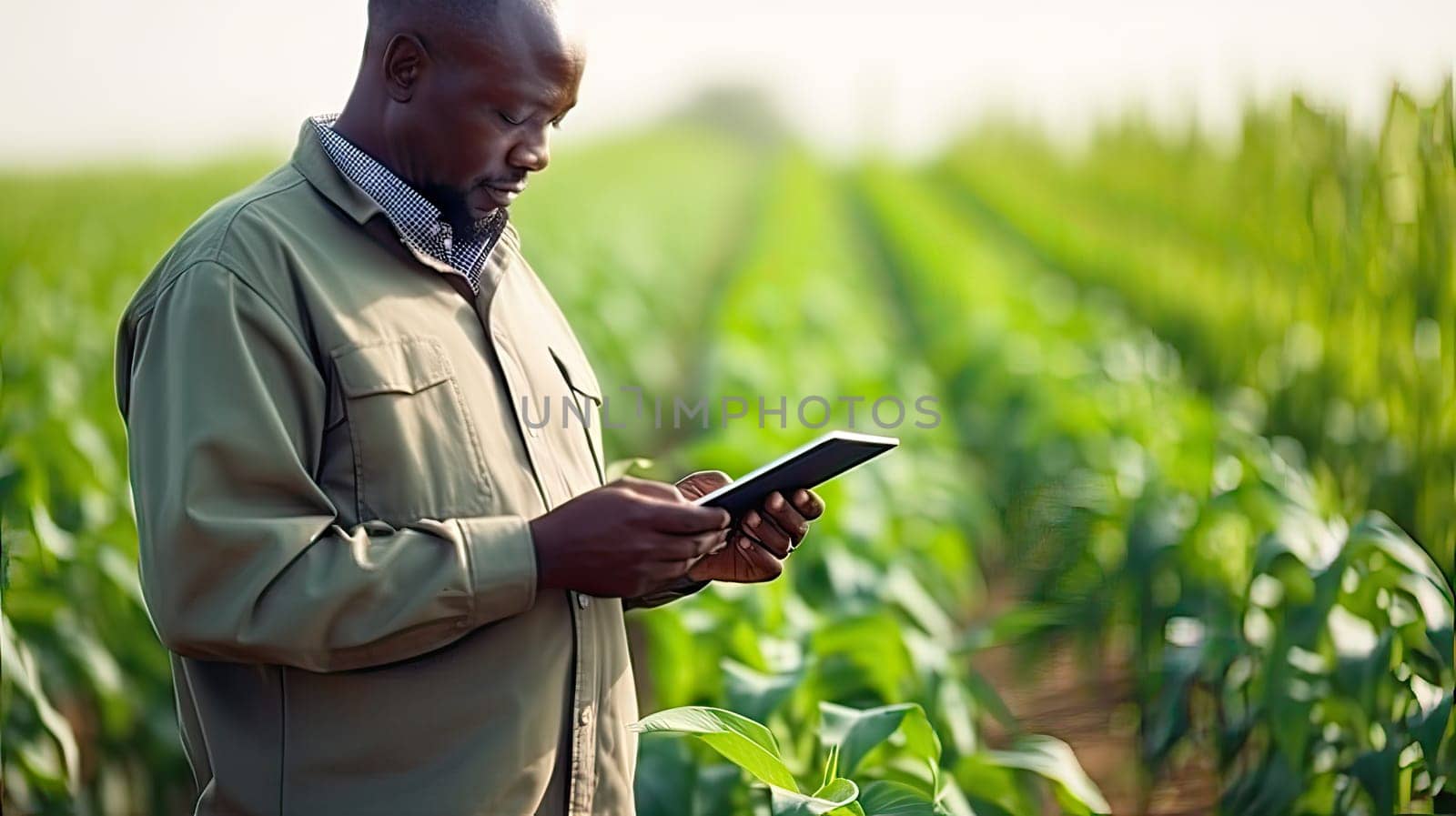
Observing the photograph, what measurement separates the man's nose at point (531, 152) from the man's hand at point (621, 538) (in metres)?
0.40

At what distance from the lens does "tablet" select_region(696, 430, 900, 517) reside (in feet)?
6.15

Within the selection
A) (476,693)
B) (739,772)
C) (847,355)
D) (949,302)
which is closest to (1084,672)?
(739,772)

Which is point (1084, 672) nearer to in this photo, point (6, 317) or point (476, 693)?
point (476, 693)

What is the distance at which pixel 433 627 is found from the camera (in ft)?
5.66

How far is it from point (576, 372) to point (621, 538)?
48 cm

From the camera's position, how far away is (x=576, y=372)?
2152 mm

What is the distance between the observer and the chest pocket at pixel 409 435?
1.75 metres

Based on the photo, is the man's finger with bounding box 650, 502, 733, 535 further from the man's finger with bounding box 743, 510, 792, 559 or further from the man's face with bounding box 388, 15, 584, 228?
the man's face with bounding box 388, 15, 584, 228

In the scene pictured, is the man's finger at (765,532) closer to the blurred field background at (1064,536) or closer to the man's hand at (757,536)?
the man's hand at (757,536)

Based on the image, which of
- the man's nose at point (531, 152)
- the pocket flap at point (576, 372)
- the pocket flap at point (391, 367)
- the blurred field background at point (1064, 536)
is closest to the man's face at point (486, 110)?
the man's nose at point (531, 152)

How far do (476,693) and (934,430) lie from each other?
15.6 feet

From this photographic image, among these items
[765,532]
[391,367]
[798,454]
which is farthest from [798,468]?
[391,367]

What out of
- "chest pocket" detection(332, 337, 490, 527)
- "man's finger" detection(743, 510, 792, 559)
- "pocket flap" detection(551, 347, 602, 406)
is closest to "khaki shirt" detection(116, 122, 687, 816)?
"chest pocket" detection(332, 337, 490, 527)

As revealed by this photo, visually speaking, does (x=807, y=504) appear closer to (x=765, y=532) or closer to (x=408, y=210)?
(x=765, y=532)
